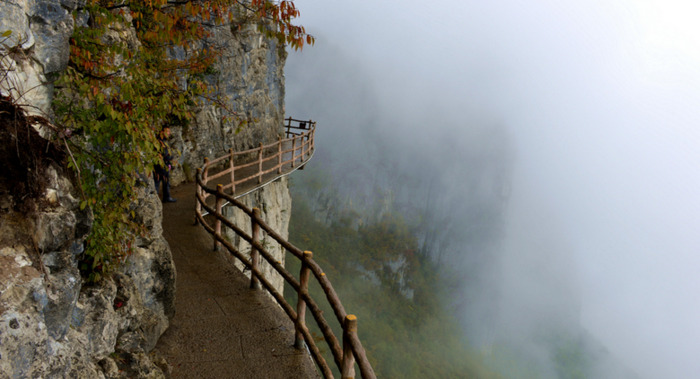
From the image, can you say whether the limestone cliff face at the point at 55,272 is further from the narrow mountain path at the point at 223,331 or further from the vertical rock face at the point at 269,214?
the vertical rock face at the point at 269,214

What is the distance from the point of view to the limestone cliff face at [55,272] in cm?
234

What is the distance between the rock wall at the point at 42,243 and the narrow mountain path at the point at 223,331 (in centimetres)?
70

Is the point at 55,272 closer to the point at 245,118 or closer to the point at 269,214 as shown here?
the point at 269,214

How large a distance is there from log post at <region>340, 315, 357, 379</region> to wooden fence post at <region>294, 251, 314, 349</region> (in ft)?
3.31

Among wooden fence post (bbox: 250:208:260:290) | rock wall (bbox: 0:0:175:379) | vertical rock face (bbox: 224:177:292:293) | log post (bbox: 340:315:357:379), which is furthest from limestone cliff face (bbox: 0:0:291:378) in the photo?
vertical rock face (bbox: 224:177:292:293)

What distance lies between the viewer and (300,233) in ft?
176

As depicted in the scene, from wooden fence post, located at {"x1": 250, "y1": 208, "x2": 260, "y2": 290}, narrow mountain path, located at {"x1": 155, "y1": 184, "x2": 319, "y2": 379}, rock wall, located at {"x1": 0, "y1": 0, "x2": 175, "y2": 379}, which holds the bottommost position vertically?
narrow mountain path, located at {"x1": 155, "y1": 184, "x2": 319, "y2": 379}

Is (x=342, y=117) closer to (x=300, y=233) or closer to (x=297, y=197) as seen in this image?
(x=297, y=197)

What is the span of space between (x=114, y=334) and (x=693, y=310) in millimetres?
162848

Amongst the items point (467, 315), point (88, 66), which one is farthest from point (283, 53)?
point (467, 315)

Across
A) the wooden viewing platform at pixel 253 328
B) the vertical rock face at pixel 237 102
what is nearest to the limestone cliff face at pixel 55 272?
the wooden viewing platform at pixel 253 328

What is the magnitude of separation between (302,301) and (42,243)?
2.53 metres

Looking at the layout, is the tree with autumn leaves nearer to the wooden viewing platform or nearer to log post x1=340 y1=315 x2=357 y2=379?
the wooden viewing platform

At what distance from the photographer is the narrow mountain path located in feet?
13.9
